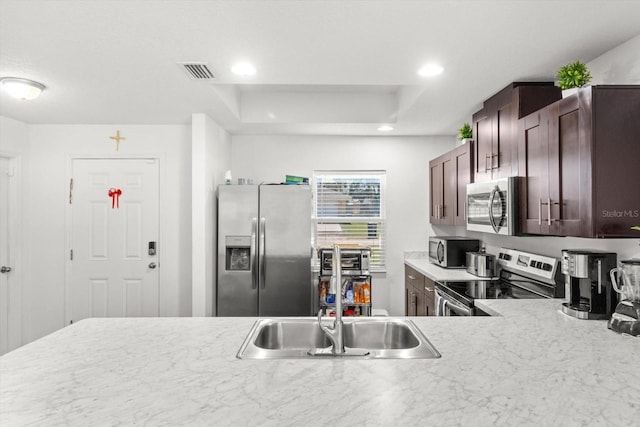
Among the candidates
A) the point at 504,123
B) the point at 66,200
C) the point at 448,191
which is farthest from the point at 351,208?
the point at 66,200

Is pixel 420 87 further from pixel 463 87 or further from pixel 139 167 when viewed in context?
pixel 139 167

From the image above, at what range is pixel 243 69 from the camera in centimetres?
240

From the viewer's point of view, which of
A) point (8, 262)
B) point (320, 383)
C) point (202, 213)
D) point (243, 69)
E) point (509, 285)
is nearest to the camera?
point (320, 383)

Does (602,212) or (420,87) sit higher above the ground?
(420,87)

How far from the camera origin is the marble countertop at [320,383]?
0.94m

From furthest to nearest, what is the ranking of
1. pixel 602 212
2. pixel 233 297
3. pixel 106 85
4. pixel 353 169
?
1. pixel 353 169
2. pixel 233 297
3. pixel 106 85
4. pixel 602 212

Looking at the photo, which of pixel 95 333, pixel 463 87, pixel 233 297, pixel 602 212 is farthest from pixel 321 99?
pixel 95 333

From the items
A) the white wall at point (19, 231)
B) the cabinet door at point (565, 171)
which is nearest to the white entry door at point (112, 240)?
the white wall at point (19, 231)

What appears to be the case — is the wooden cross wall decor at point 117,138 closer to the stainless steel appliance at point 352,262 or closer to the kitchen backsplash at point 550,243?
the stainless steel appliance at point 352,262

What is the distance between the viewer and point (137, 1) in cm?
162

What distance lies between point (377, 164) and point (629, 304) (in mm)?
3016

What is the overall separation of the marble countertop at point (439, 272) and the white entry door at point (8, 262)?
3923 millimetres

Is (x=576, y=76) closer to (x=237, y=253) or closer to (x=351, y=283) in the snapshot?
(x=351, y=283)

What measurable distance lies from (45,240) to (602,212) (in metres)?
4.63
